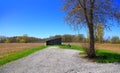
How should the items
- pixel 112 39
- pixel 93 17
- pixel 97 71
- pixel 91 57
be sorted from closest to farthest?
1. pixel 97 71
2. pixel 91 57
3. pixel 93 17
4. pixel 112 39

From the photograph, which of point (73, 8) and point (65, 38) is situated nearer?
point (73, 8)

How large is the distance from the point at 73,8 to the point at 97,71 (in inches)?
457

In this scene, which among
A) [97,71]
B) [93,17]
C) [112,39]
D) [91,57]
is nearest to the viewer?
[97,71]

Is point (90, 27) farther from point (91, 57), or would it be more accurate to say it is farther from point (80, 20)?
point (91, 57)

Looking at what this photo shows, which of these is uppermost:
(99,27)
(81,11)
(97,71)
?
(81,11)

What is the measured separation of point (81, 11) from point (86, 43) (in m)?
3.21

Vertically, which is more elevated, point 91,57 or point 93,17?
point 93,17

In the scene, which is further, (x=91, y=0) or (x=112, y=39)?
(x=112, y=39)

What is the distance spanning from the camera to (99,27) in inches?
904

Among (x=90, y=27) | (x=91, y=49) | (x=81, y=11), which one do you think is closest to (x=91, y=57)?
(x=91, y=49)

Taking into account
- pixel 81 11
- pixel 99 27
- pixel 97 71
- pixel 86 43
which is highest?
pixel 81 11

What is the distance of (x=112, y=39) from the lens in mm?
131625

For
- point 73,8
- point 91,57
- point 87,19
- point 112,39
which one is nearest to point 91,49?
point 91,57

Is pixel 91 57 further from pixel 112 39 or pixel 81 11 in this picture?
pixel 112 39
